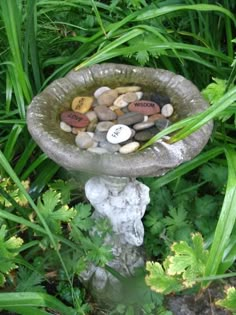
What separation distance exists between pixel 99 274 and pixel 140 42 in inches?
30.0

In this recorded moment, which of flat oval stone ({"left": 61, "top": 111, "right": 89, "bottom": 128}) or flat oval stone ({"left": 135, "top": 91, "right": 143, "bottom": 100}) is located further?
flat oval stone ({"left": 135, "top": 91, "right": 143, "bottom": 100})

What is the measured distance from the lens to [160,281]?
1.58m

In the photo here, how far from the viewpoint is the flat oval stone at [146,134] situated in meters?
1.55

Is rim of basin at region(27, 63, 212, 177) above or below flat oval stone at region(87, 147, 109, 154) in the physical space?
above

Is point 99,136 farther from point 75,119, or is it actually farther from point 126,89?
point 126,89

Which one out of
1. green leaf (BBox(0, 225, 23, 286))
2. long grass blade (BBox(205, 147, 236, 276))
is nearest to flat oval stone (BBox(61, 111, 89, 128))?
green leaf (BBox(0, 225, 23, 286))

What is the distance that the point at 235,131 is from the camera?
6.95 ft

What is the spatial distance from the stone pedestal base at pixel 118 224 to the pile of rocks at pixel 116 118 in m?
0.11

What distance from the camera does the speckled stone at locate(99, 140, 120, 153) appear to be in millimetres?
1506

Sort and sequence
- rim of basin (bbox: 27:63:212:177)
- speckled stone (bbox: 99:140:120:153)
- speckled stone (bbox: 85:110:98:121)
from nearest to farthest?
rim of basin (bbox: 27:63:212:177) → speckled stone (bbox: 99:140:120:153) → speckled stone (bbox: 85:110:98:121)

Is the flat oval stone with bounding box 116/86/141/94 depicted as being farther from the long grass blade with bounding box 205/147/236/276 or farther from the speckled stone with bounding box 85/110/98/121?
the long grass blade with bounding box 205/147/236/276

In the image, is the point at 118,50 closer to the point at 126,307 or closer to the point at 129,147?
the point at 129,147

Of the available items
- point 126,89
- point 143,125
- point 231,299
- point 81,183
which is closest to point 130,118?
point 143,125

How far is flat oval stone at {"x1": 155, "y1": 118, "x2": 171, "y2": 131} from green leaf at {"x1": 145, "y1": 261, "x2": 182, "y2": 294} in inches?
15.0
